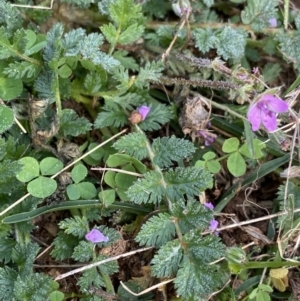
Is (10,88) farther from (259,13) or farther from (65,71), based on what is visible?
(259,13)

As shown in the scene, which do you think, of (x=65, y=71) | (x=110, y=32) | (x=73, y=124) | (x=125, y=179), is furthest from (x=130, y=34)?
(x=125, y=179)

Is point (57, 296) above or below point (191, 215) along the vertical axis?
below

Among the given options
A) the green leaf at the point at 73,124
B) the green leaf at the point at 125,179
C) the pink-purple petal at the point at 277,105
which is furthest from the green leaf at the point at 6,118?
the pink-purple petal at the point at 277,105

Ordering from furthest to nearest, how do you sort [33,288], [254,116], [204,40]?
[204,40], [254,116], [33,288]

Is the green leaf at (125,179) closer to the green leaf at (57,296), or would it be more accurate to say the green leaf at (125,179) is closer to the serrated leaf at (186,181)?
the serrated leaf at (186,181)

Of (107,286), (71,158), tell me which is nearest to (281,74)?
(71,158)

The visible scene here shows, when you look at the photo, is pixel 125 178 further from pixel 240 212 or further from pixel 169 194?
pixel 240 212
